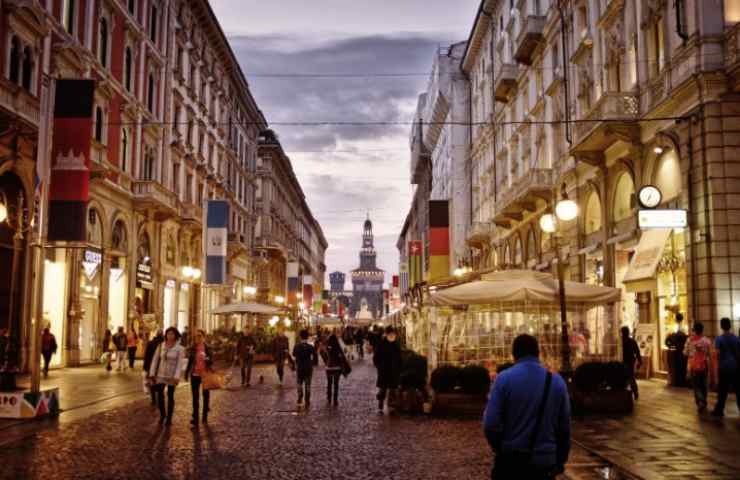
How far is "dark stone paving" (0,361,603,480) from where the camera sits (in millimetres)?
9508

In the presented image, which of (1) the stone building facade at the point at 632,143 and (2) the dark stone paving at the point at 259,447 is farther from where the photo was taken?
(1) the stone building facade at the point at 632,143

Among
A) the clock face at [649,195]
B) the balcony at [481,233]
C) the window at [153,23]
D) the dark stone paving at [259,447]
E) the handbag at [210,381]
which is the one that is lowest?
the dark stone paving at [259,447]

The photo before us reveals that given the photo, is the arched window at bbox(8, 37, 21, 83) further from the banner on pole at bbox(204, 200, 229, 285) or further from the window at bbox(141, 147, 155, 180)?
the window at bbox(141, 147, 155, 180)

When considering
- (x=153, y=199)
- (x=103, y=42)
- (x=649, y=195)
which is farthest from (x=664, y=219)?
(x=153, y=199)

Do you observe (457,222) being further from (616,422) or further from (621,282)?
(616,422)

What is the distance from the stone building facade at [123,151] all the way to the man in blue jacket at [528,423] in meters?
13.1

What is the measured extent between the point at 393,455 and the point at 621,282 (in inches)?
656

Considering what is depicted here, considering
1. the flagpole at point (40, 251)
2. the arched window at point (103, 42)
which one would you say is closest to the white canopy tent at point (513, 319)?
the flagpole at point (40, 251)

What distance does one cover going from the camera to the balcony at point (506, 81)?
39.6 m

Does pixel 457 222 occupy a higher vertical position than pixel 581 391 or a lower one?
higher

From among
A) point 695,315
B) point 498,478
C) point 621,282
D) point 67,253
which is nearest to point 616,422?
point 695,315

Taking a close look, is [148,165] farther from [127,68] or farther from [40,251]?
[40,251]

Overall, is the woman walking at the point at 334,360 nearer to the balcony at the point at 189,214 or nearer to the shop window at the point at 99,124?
the shop window at the point at 99,124

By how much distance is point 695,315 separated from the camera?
771 inches
